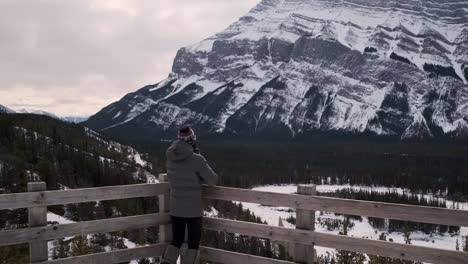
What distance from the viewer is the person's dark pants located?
980cm

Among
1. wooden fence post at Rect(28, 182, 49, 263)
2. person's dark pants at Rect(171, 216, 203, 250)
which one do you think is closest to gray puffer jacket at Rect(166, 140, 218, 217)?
person's dark pants at Rect(171, 216, 203, 250)

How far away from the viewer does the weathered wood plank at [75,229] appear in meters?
8.77

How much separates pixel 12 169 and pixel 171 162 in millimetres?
25160

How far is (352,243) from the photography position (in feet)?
29.2

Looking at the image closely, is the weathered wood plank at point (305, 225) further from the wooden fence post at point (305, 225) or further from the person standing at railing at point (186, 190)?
the person standing at railing at point (186, 190)

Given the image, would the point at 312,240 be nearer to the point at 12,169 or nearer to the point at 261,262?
the point at 261,262

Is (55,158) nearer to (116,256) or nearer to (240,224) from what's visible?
(116,256)

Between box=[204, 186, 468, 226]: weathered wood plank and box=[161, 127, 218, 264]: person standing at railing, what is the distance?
25.9 inches

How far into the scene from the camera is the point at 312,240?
9.20m

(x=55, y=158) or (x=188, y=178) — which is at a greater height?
(x=188, y=178)

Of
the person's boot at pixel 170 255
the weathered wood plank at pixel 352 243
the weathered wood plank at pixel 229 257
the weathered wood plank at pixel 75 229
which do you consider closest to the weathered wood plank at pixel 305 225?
the weathered wood plank at pixel 352 243

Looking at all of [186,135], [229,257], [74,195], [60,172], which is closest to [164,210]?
[229,257]

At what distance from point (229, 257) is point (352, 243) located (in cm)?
257

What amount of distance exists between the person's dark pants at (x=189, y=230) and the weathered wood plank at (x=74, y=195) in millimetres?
923
